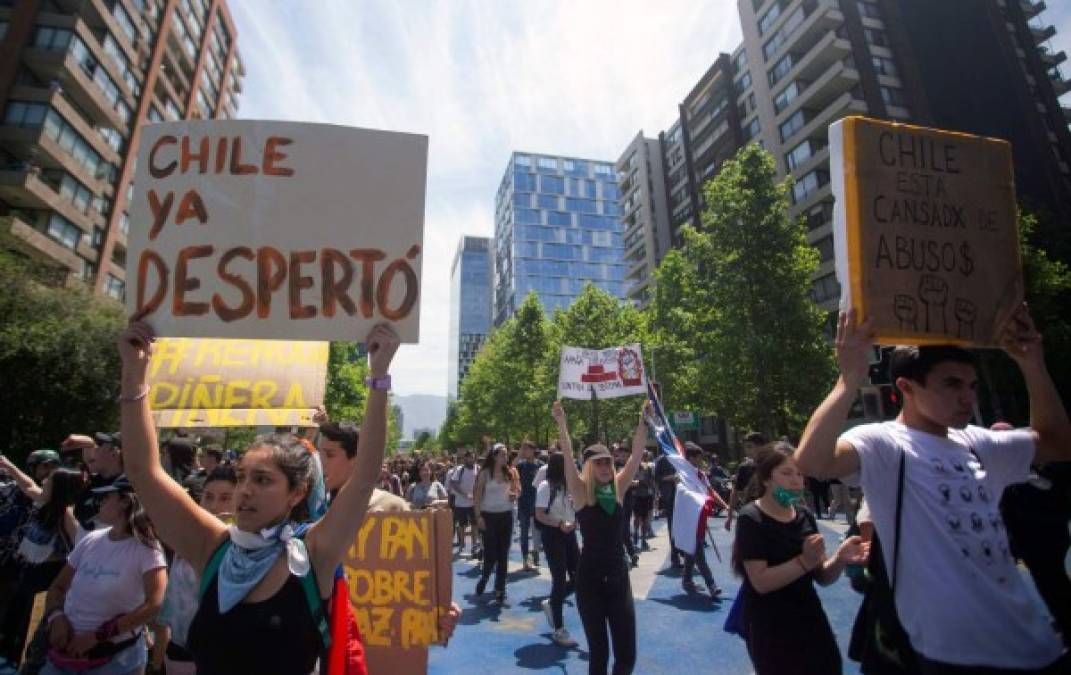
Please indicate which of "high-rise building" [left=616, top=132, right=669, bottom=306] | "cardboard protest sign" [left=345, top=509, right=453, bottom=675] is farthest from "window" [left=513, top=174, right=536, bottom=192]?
"cardboard protest sign" [left=345, top=509, right=453, bottom=675]

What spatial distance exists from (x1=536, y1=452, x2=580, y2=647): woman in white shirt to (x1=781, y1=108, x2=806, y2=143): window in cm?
4019

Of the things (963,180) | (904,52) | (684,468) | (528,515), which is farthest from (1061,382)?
(963,180)

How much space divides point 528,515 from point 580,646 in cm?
544

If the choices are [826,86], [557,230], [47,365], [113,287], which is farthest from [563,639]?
[557,230]

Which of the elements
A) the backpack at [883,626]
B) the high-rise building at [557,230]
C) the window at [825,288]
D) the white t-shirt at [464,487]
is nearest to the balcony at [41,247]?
the white t-shirt at [464,487]

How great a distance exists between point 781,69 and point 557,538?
4496 cm

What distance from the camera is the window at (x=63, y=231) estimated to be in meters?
31.2

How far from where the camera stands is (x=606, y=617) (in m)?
4.32

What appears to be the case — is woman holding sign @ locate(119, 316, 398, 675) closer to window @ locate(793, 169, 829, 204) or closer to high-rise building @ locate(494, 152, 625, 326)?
window @ locate(793, 169, 829, 204)

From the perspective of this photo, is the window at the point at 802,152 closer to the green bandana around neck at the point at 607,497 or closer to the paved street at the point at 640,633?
the paved street at the point at 640,633

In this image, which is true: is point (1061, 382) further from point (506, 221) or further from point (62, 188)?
point (506, 221)

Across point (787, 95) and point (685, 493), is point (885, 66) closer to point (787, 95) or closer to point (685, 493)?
point (787, 95)

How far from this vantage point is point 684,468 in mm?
5996

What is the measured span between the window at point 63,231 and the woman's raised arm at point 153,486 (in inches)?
1524
